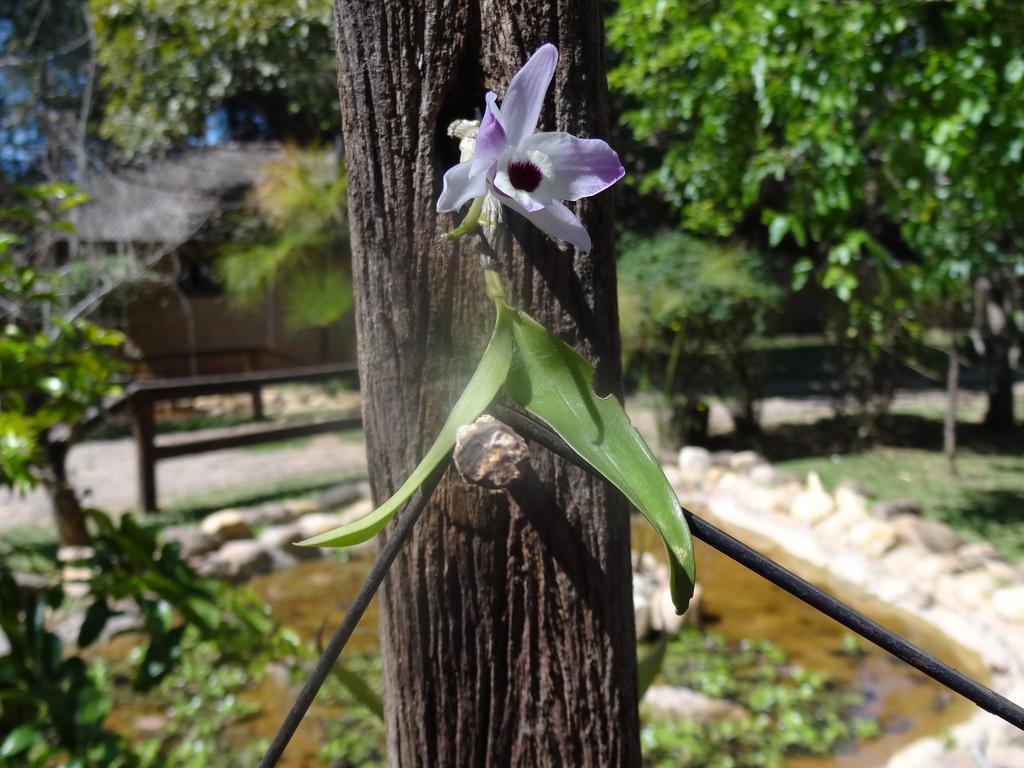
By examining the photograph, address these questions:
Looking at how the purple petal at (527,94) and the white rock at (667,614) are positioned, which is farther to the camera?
the white rock at (667,614)

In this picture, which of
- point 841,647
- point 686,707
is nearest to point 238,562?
point 686,707

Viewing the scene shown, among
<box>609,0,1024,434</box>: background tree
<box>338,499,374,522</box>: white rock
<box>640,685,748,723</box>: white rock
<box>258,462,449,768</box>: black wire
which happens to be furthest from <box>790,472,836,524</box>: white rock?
<box>258,462,449,768</box>: black wire

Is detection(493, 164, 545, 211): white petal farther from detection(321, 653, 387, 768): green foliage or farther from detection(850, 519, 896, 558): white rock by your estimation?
detection(850, 519, 896, 558): white rock

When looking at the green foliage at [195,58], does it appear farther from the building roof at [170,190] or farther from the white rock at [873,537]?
the white rock at [873,537]

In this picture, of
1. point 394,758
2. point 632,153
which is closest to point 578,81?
point 394,758

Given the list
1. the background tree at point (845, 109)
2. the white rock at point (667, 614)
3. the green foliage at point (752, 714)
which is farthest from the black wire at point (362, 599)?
the background tree at point (845, 109)
